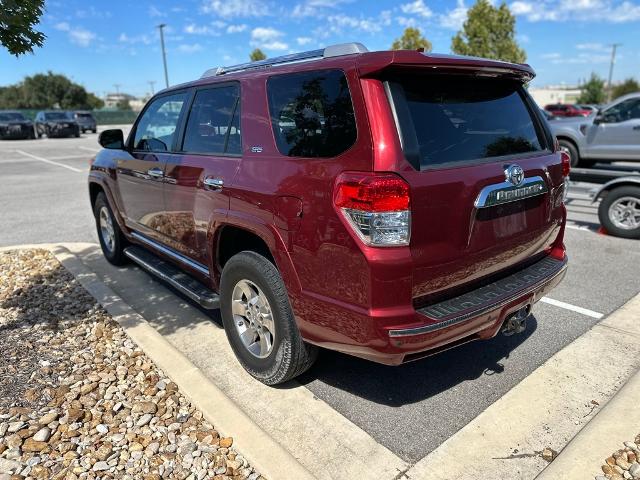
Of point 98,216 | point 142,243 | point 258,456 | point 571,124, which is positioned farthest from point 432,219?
point 571,124

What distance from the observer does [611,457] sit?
2.41m

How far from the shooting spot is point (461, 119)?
2637 mm

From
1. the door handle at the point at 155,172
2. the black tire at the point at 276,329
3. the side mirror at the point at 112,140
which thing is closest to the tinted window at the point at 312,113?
the black tire at the point at 276,329

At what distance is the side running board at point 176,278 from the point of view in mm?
3500

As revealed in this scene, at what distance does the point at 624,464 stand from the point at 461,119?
74.9 inches

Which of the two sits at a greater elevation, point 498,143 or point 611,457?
point 498,143

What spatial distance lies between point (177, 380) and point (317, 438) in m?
1.03

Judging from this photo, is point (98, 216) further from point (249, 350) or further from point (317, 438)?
point (317, 438)

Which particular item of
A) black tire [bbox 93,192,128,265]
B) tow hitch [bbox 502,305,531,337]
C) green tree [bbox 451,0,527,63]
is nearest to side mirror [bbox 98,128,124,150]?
black tire [bbox 93,192,128,265]

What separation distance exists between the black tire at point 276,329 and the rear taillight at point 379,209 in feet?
2.39

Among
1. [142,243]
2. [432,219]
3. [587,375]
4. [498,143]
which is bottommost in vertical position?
[587,375]

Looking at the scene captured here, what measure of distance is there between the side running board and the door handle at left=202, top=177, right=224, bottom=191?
79cm

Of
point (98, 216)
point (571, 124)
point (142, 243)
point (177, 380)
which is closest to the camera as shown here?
point (177, 380)

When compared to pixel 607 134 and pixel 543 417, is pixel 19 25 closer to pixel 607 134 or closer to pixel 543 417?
pixel 543 417
